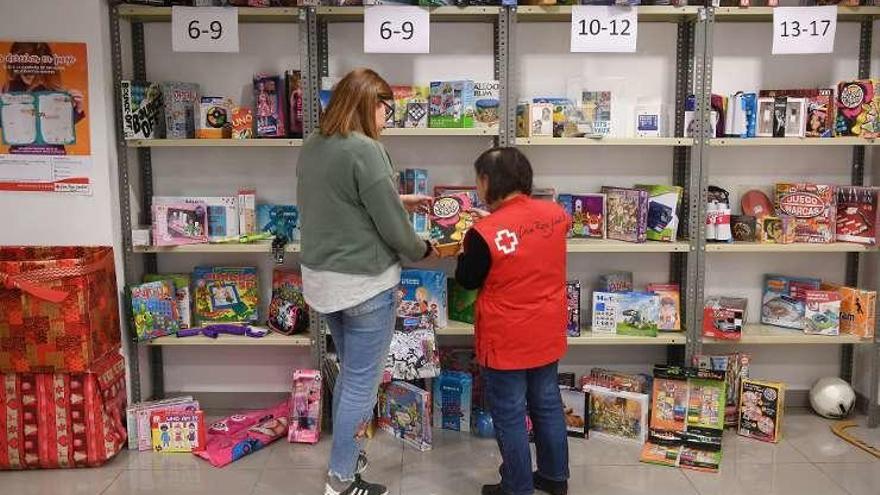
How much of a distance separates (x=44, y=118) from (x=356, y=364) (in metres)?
1.95

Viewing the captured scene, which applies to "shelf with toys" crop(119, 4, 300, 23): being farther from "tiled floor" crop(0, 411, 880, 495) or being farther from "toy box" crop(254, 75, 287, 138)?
"tiled floor" crop(0, 411, 880, 495)

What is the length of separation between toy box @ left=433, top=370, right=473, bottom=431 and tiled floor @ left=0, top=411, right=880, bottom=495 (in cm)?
14

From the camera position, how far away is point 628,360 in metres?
4.11

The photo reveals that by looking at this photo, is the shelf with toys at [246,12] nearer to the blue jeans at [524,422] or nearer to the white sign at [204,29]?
the white sign at [204,29]

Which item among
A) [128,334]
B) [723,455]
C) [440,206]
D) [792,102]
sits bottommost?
[723,455]

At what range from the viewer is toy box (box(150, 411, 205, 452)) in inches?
137

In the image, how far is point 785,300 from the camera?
392 centimetres

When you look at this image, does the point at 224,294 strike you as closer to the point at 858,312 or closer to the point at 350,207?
the point at 350,207

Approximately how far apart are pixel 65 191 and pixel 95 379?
90cm

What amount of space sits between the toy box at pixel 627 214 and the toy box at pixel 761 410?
909 mm

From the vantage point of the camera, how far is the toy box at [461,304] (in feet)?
12.6

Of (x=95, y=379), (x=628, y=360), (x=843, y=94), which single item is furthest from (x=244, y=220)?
(x=843, y=94)

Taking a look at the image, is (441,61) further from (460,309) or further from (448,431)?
(448,431)

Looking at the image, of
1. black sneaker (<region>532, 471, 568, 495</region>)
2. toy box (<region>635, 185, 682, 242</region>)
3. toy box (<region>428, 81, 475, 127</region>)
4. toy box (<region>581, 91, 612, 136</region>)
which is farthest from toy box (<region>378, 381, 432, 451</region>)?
toy box (<region>581, 91, 612, 136</region>)
